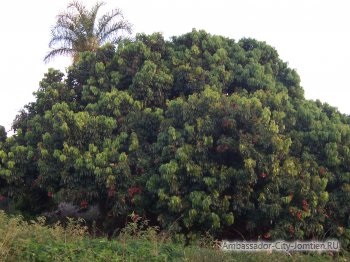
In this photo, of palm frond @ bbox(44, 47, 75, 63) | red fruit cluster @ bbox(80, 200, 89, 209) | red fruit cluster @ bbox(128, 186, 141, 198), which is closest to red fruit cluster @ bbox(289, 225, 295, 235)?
red fruit cluster @ bbox(128, 186, 141, 198)

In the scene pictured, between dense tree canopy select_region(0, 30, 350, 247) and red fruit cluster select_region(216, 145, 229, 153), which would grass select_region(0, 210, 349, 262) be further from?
red fruit cluster select_region(216, 145, 229, 153)

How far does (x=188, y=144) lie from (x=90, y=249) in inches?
131

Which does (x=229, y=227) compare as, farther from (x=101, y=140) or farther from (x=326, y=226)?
(x=101, y=140)

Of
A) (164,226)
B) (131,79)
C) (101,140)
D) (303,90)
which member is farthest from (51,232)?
(303,90)

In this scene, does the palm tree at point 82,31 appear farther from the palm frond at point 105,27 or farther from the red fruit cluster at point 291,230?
the red fruit cluster at point 291,230

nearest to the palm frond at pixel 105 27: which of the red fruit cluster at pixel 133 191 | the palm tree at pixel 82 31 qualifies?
the palm tree at pixel 82 31

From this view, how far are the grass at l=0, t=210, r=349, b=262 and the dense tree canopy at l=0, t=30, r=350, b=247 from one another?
5.21 feet

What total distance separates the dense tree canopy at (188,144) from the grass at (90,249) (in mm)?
1587

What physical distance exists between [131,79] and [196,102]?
2.04m

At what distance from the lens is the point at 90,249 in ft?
21.0

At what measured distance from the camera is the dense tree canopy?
354 inches

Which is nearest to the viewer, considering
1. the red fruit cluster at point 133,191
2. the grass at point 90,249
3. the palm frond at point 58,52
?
the grass at point 90,249

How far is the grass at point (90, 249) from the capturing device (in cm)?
593

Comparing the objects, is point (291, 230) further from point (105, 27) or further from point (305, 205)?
point (105, 27)
